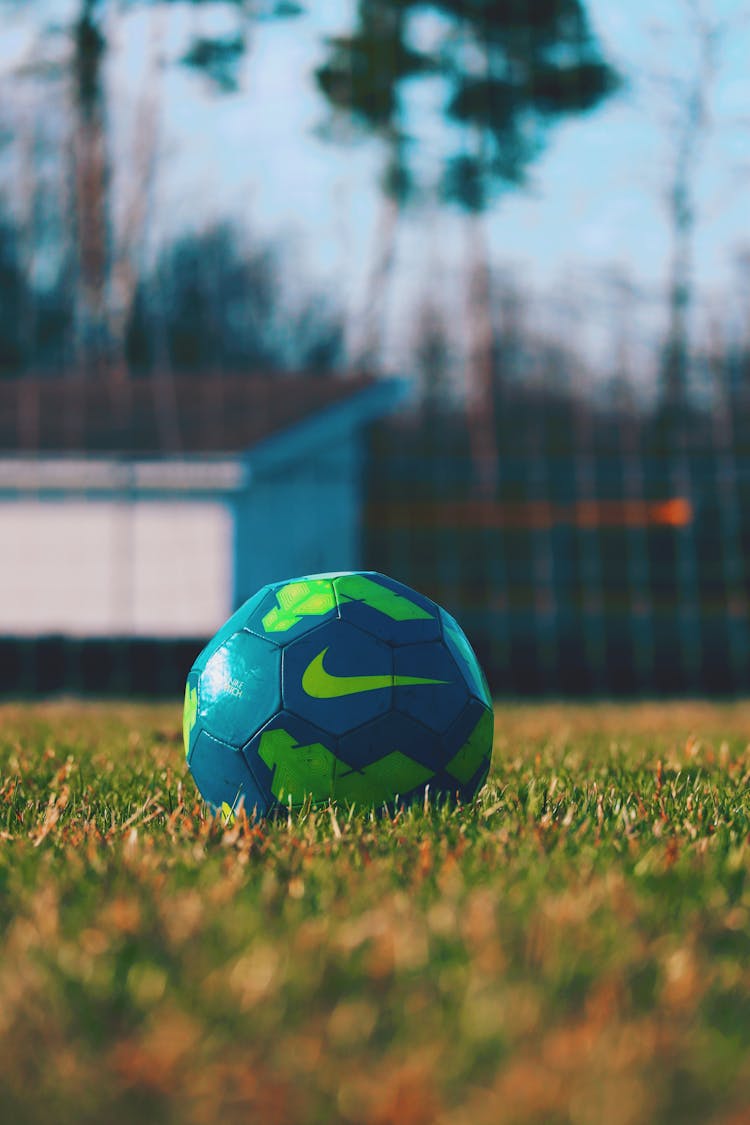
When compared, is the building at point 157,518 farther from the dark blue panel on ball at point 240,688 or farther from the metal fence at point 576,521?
the dark blue panel on ball at point 240,688

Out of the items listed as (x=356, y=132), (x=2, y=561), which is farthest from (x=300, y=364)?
(x=2, y=561)

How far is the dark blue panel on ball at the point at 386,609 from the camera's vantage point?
12.1ft

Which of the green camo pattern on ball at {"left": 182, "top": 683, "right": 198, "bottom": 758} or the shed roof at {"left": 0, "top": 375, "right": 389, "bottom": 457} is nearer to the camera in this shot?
the green camo pattern on ball at {"left": 182, "top": 683, "right": 198, "bottom": 758}

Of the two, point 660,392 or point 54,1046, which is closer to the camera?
point 54,1046

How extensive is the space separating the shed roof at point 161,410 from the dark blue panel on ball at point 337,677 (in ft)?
42.2

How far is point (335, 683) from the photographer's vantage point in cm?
356

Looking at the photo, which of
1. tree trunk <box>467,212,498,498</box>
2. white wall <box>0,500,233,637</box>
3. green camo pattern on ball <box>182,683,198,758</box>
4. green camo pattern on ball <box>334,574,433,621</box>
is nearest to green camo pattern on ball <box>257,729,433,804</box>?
green camo pattern on ball <box>182,683,198,758</box>

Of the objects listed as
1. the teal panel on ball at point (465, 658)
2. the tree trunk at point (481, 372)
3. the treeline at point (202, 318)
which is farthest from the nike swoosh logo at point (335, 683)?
the treeline at point (202, 318)

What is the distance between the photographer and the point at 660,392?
55.5 feet

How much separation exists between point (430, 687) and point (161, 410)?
15.6 metres

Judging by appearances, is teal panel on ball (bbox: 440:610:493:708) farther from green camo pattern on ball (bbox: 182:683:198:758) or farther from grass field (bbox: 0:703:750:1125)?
green camo pattern on ball (bbox: 182:683:198:758)

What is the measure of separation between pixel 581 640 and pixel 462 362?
861 centimetres

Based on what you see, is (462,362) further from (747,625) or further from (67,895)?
(67,895)

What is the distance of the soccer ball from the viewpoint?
354 cm
